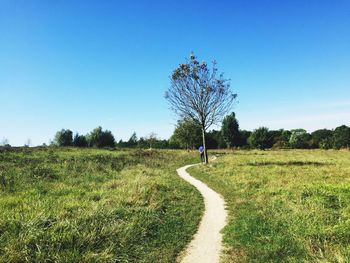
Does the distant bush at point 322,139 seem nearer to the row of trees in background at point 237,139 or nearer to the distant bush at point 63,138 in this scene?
the row of trees in background at point 237,139

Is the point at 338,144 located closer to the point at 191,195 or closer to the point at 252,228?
the point at 191,195

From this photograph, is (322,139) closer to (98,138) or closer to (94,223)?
(98,138)

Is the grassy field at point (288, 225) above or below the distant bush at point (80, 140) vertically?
below

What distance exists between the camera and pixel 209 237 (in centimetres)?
926

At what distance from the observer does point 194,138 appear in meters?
67.4

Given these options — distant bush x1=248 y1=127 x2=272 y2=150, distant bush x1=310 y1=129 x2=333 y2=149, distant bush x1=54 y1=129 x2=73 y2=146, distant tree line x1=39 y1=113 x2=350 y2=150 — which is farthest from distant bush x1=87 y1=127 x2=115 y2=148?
distant bush x1=310 y1=129 x2=333 y2=149

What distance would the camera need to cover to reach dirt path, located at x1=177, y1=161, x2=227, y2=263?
775 centimetres

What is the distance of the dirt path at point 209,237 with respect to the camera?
7.75 m

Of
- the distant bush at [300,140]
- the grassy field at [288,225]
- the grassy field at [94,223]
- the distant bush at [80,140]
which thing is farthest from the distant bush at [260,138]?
the grassy field at [94,223]

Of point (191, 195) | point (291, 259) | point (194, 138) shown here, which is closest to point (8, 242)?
point (291, 259)

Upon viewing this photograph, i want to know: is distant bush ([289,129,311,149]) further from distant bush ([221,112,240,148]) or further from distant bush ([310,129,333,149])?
distant bush ([221,112,240,148])

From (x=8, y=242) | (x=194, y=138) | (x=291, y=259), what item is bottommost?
(x=291, y=259)

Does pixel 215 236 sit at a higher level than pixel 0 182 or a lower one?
lower

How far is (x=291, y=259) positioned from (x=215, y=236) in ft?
8.50
